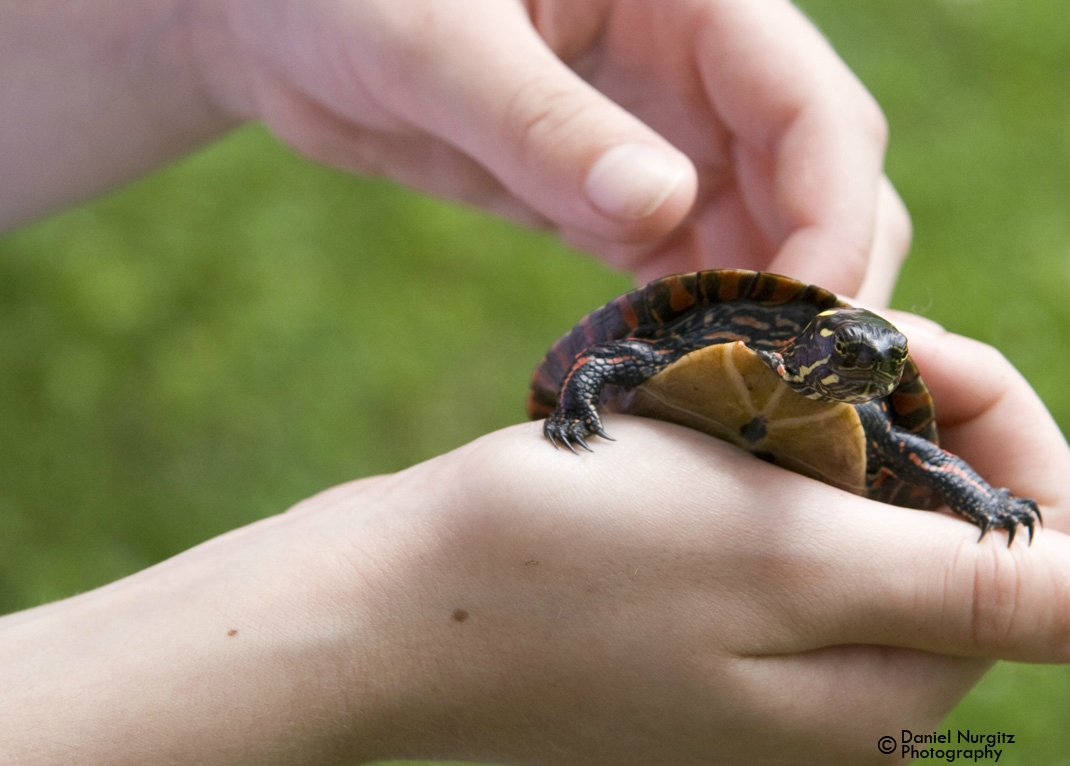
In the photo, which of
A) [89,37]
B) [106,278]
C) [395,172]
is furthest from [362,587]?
[106,278]

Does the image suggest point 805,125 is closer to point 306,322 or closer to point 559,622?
point 559,622

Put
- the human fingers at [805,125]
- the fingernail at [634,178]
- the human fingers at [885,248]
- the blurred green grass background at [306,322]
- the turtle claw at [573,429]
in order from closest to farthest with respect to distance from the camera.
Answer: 1. the turtle claw at [573,429]
2. the fingernail at [634,178]
3. the human fingers at [805,125]
4. the human fingers at [885,248]
5. the blurred green grass background at [306,322]

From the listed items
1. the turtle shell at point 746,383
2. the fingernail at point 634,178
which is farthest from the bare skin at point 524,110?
the turtle shell at point 746,383

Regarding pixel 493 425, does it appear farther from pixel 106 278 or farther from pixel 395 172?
pixel 106 278

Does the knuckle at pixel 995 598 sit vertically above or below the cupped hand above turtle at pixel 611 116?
below

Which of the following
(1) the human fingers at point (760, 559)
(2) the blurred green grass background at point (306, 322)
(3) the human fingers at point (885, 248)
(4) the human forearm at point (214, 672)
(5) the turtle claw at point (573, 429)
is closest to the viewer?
(4) the human forearm at point (214, 672)

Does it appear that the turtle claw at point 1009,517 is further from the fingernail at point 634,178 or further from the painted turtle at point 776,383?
the fingernail at point 634,178

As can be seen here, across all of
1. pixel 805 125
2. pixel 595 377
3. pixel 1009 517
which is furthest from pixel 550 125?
pixel 1009 517
